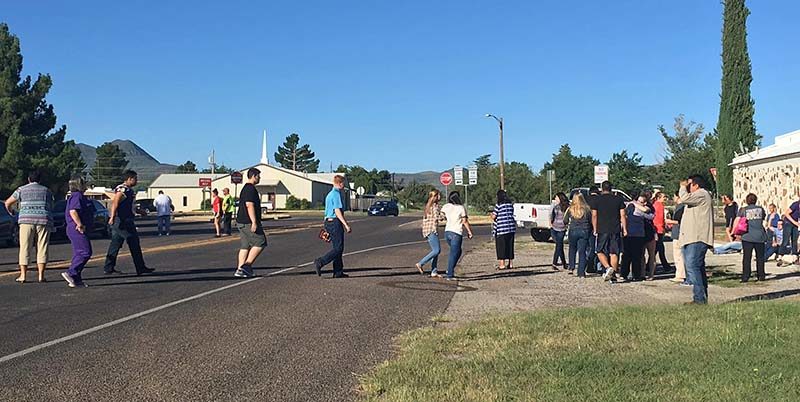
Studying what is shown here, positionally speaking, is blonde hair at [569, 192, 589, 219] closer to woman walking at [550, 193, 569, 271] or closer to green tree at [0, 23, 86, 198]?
woman walking at [550, 193, 569, 271]

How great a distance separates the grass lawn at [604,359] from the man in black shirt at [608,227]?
4775 millimetres

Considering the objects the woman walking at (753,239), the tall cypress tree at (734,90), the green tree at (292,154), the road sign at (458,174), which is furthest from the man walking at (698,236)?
the green tree at (292,154)

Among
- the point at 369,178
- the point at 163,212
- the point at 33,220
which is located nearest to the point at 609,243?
the point at 33,220

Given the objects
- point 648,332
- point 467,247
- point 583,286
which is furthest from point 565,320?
point 467,247

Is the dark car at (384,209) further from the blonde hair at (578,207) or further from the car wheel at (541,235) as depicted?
the blonde hair at (578,207)

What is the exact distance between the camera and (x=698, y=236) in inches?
420

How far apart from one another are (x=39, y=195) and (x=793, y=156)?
19.7 metres

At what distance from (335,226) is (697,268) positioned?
5954 mm

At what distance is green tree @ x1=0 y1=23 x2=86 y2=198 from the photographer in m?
42.6

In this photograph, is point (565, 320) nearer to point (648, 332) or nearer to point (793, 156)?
point (648, 332)

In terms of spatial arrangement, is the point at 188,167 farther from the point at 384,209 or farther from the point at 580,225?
the point at 580,225

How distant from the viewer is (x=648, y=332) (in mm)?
8062

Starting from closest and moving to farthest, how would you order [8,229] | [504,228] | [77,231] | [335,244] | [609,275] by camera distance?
[77,231] → [335,244] → [609,275] → [504,228] → [8,229]

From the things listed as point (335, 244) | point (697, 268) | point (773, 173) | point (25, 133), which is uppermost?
point (25, 133)
